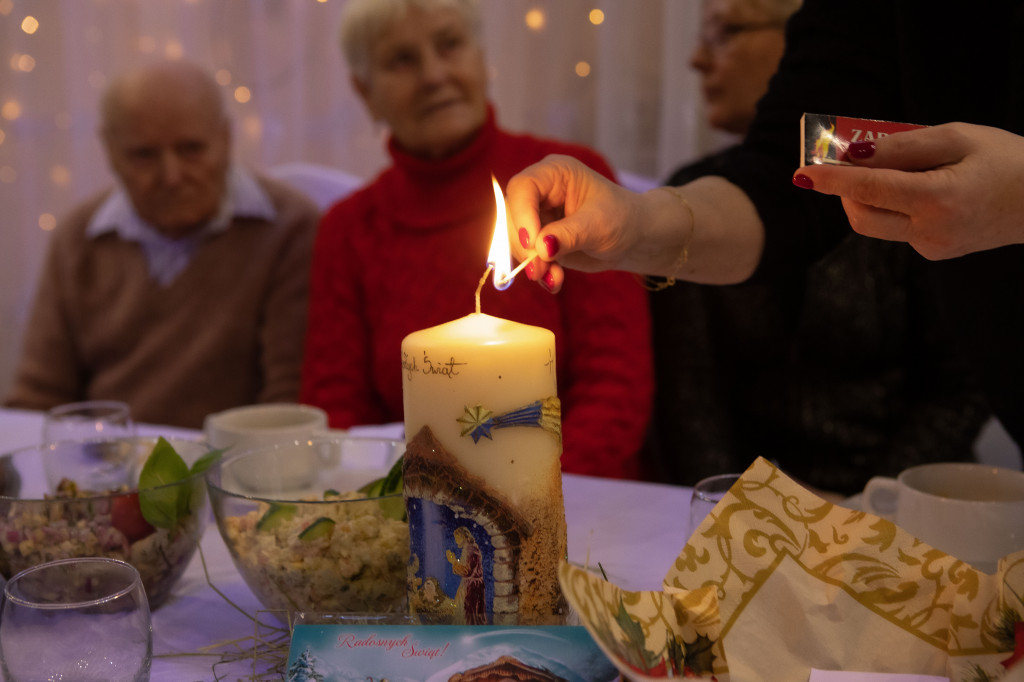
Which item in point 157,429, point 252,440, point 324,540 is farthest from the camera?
point 157,429

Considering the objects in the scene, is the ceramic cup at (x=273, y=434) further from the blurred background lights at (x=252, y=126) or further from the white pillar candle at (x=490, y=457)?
the blurred background lights at (x=252, y=126)

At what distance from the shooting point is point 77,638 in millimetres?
517

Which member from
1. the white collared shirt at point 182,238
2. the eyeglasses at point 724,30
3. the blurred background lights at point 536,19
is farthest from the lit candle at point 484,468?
the blurred background lights at point 536,19

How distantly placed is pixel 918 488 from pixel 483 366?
444 millimetres

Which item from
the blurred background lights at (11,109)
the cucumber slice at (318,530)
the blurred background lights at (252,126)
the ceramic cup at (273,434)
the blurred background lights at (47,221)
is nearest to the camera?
the cucumber slice at (318,530)

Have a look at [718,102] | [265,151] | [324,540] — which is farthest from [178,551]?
[265,151]

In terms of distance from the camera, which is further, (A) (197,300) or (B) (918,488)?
(A) (197,300)

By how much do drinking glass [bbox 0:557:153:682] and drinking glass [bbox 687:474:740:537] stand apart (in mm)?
381

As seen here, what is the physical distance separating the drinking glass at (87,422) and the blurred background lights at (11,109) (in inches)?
91.6

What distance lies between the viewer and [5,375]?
315 centimetres

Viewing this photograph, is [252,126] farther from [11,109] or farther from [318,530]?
[318,530]

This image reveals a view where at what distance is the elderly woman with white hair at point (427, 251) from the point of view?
1.57m

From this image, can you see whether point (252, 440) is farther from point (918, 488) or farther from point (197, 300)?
point (197, 300)

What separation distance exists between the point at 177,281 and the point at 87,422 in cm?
120
